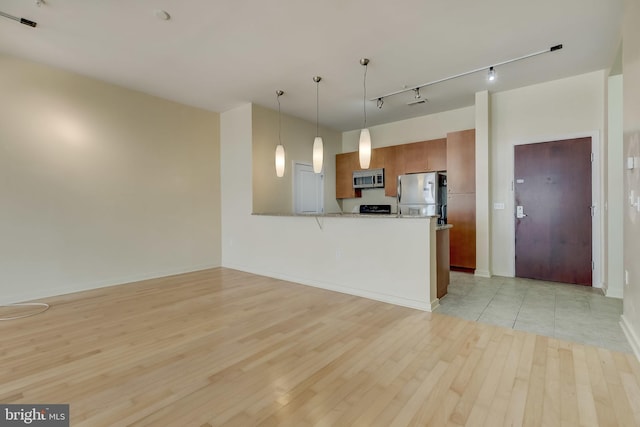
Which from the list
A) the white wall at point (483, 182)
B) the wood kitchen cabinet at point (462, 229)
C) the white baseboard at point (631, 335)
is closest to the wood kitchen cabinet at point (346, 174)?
the wood kitchen cabinet at point (462, 229)

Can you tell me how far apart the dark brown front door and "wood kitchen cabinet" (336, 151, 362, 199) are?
306 centimetres

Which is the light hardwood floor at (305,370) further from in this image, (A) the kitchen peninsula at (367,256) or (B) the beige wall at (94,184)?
(B) the beige wall at (94,184)

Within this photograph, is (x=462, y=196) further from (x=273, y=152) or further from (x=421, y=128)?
(x=273, y=152)

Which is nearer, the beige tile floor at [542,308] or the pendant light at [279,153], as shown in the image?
the beige tile floor at [542,308]

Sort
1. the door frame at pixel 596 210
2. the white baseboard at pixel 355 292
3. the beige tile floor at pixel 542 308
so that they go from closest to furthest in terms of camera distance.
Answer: the beige tile floor at pixel 542 308 < the white baseboard at pixel 355 292 < the door frame at pixel 596 210

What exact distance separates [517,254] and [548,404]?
11.1ft

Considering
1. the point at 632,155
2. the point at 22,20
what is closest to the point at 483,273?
the point at 632,155

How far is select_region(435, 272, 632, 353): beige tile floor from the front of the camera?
8.43ft

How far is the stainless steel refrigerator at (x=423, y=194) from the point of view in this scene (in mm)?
5219

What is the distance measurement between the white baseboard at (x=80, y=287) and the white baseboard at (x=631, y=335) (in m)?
5.48

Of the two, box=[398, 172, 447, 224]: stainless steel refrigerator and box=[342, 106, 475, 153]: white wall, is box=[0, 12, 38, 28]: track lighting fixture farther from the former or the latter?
box=[342, 106, 475, 153]: white wall

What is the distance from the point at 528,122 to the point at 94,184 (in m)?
6.33

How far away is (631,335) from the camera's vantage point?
235 cm

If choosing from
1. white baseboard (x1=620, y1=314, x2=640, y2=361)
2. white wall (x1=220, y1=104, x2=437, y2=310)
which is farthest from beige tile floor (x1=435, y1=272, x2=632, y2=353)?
white wall (x1=220, y1=104, x2=437, y2=310)
